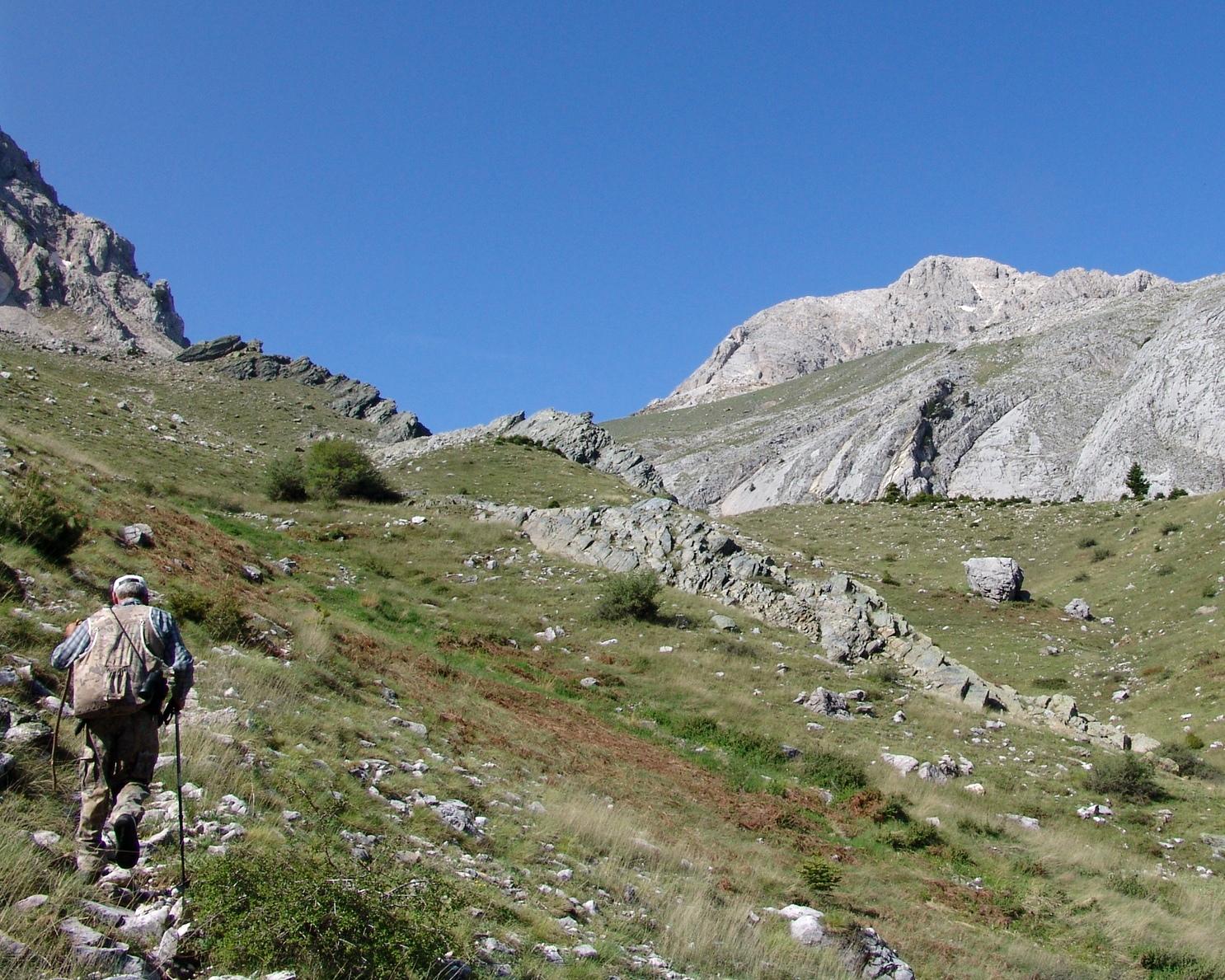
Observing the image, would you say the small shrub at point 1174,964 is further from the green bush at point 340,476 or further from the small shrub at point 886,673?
the green bush at point 340,476

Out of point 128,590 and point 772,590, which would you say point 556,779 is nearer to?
point 128,590

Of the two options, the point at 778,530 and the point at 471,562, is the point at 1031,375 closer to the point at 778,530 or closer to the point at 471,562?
the point at 778,530

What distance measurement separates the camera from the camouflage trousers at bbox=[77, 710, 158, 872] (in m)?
5.34

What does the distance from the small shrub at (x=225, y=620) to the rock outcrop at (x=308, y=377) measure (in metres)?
54.2

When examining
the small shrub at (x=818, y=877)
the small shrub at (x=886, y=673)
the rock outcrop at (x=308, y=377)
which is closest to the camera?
the small shrub at (x=818, y=877)

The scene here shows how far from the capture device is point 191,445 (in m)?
44.8

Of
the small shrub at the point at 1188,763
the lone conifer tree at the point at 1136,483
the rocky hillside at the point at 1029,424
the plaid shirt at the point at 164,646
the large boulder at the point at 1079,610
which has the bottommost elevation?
the small shrub at the point at 1188,763

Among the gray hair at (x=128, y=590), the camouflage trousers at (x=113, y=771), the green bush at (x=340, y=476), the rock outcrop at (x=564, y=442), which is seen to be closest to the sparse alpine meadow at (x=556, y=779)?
the camouflage trousers at (x=113, y=771)

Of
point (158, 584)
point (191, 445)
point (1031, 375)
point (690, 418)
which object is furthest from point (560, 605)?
point (690, 418)

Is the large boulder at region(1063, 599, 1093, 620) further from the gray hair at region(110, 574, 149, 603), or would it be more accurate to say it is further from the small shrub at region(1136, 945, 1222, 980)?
the gray hair at region(110, 574, 149, 603)

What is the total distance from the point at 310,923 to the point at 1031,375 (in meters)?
103

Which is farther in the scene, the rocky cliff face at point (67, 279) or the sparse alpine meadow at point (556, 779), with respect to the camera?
the rocky cliff face at point (67, 279)

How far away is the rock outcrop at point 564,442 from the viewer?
55688 mm

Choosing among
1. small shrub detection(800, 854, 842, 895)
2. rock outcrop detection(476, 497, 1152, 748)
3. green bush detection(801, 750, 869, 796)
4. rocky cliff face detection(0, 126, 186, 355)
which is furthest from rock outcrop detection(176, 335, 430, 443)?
small shrub detection(800, 854, 842, 895)
